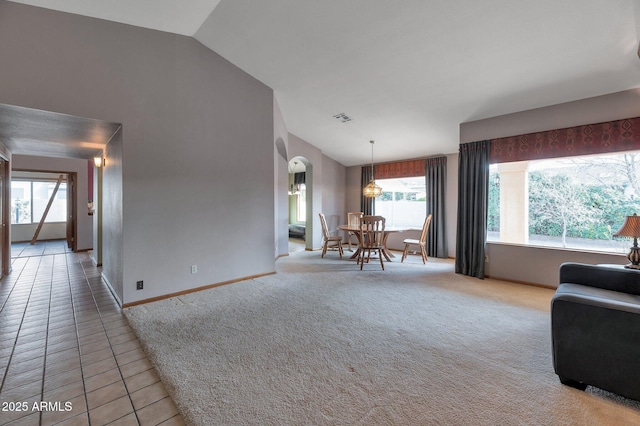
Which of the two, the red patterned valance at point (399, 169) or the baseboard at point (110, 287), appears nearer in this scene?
the baseboard at point (110, 287)

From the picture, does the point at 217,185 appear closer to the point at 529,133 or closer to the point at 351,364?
the point at 351,364

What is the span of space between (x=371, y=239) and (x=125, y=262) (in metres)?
4.12

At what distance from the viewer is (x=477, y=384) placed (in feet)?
5.97

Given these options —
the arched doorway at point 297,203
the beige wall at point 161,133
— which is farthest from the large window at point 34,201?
the arched doorway at point 297,203

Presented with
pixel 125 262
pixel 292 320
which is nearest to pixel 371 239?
pixel 292 320

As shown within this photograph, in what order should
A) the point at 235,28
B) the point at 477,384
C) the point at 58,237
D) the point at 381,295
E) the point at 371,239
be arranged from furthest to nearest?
the point at 58,237 → the point at 371,239 → the point at 381,295 → the point at 235,28 → the point at 477,384

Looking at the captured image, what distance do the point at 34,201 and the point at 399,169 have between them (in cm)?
1151

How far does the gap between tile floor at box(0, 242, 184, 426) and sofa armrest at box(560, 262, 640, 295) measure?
3.46 meters

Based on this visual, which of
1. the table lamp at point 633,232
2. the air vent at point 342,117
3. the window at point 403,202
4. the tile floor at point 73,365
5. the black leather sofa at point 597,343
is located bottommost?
the tile floor at point 73,365

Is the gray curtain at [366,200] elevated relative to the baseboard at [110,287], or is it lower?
elevated

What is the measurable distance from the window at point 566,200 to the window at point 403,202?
2.08 meters

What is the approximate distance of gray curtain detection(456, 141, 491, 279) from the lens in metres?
4.45

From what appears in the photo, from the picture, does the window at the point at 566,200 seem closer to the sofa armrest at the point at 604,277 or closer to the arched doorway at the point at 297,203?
the sofa armrest at the point at 604,277

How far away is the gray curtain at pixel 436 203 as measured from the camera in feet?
20.3
